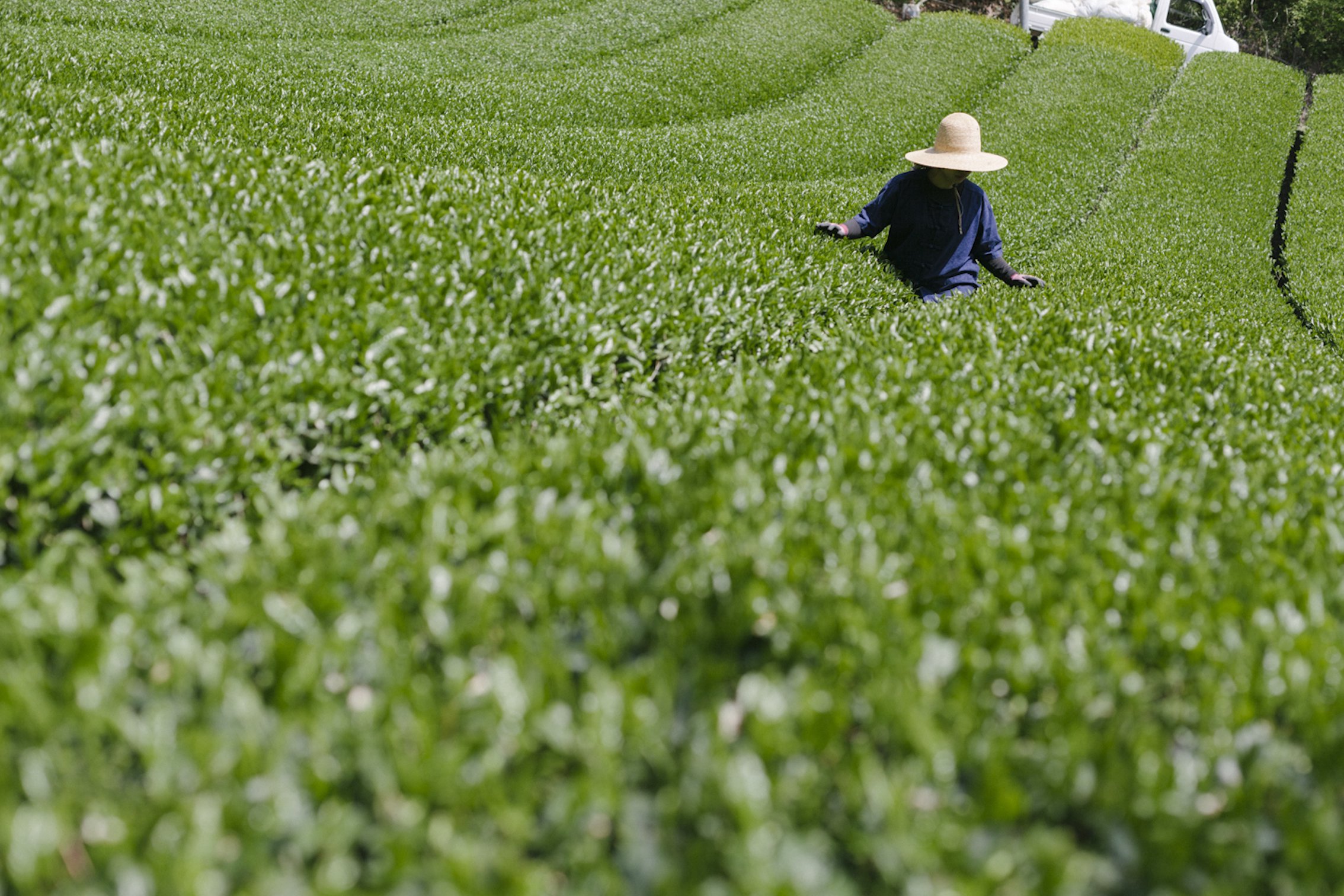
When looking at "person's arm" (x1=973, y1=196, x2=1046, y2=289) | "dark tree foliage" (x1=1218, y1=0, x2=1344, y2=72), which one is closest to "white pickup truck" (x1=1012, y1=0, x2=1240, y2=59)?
"dark tree foliage" (x1=1218, y1=0, x2=1344, y2=72)

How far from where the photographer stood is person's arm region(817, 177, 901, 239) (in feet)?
23.4

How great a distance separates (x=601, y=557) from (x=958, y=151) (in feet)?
19.2

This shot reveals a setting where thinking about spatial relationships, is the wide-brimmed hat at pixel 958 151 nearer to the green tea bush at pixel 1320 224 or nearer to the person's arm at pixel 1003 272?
the person's arm at pixel 1003 272

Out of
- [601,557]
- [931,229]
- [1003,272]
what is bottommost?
[1003,272]

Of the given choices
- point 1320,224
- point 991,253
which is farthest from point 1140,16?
point 991,253

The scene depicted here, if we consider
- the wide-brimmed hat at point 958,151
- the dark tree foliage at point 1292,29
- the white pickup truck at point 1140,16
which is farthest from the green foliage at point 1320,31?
the wide-brimmed hat at point 958,151

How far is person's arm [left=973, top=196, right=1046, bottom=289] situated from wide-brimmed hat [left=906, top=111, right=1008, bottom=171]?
30.4 inches

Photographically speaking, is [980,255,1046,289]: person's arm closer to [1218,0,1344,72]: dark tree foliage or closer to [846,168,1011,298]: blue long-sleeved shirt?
[846,168,1011,298]: blue long-sleeved shirt

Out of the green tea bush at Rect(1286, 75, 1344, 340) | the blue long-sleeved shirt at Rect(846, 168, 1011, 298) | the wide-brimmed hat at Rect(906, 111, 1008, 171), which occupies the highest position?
the wide-brimmed hat at Rect(906, 111, 1008, 171)

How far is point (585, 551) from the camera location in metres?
2.36

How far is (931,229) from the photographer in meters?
7.29

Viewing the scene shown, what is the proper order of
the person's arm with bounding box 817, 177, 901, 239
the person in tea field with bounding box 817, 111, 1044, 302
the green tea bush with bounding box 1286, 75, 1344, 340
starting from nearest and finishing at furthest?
the person in tea field with bounding box 817, 111, 1044, 302 < the person's arm with bounding box 817, 177, 901, 239 < the green tea bush with bounding box 1286, 75, 1344, 340

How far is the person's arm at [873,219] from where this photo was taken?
713 cm

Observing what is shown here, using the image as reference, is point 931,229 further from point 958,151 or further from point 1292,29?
point 1292,29
